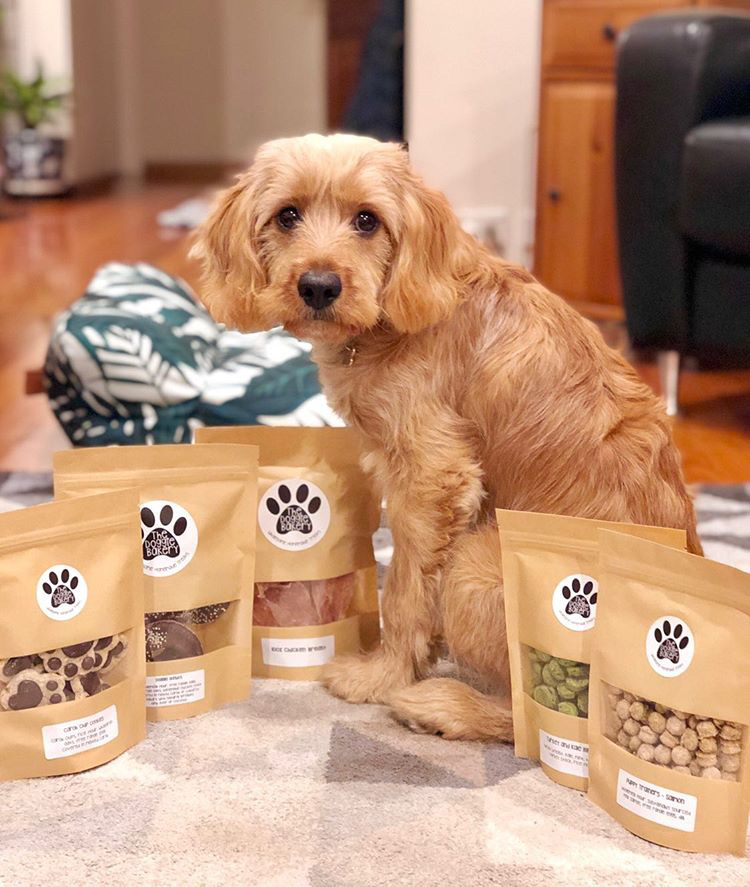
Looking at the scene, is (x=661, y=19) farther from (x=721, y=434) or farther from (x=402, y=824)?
(x=402, y=824)

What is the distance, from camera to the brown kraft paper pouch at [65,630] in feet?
4.20

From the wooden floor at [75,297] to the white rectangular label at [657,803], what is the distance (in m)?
1.33

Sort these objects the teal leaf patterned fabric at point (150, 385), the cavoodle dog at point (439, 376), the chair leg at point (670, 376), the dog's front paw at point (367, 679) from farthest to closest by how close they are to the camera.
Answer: the chair leg at point (670, 376)
the teal leaf patterned fabric at point (150, 385)
the dog's front paw at point (367, 679)
the cavoodle dog at point (439, 376)

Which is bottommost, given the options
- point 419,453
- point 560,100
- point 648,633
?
point 648,633

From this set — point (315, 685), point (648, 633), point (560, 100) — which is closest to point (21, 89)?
point (560, 100)

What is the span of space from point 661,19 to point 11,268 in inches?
118

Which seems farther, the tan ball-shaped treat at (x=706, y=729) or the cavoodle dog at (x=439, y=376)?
the cavoodle dog at (x=439, y=376)

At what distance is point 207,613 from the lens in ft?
4.89

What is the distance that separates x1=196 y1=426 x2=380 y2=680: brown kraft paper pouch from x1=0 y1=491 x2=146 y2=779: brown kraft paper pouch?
9.8 inches

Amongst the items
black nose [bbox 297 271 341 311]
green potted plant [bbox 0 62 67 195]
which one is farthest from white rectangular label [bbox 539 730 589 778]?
green potted plant [bbox 0 62 67 195]

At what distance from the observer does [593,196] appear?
3826 mm

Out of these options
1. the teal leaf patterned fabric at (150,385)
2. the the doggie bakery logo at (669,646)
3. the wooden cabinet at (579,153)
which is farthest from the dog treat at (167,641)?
the wooden cabinet at (579,153)

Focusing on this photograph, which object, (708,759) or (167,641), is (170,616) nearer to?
(167,641)

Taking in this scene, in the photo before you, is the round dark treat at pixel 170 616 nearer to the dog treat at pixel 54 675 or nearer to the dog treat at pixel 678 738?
the dog treat at pixel 54 675
